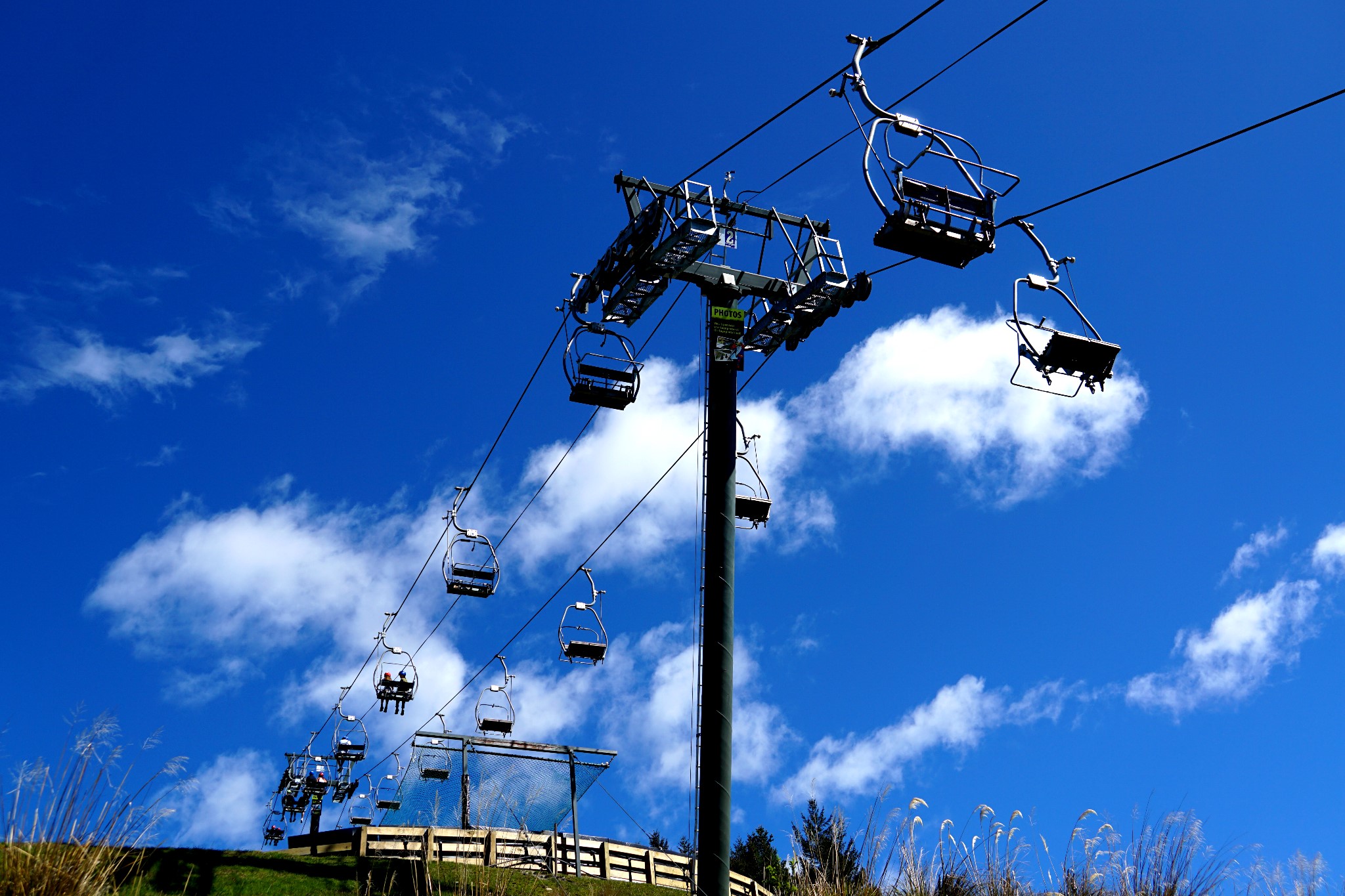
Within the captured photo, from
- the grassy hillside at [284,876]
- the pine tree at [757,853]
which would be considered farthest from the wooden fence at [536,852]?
the pine tree at [757,853]

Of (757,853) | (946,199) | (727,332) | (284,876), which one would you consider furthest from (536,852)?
(757,853)

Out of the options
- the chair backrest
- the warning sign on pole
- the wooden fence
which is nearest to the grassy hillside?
the wooden fence

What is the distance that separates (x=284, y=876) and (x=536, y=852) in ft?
21.0

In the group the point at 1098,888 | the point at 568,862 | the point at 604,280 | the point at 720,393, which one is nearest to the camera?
the point at 1098,888

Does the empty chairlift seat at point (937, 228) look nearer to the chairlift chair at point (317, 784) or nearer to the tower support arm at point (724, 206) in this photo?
the tower support arm at point (724, 206)

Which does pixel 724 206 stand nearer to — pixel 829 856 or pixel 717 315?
pixel 717 315

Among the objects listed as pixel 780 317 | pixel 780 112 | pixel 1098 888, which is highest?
pixel 780 112

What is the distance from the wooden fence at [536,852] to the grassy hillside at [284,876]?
179cm

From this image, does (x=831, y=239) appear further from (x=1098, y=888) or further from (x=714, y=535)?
(x=1098, y=888)

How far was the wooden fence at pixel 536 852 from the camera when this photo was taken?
19.8m

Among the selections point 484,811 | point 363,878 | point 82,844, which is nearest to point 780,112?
point 484,811

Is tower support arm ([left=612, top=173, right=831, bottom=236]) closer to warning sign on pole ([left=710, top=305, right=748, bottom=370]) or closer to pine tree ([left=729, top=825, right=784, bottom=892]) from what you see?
warning sign on pole ([left=710, top=305, right=748, bottom=370])

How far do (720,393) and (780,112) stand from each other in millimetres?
3758

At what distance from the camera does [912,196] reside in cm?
1189
